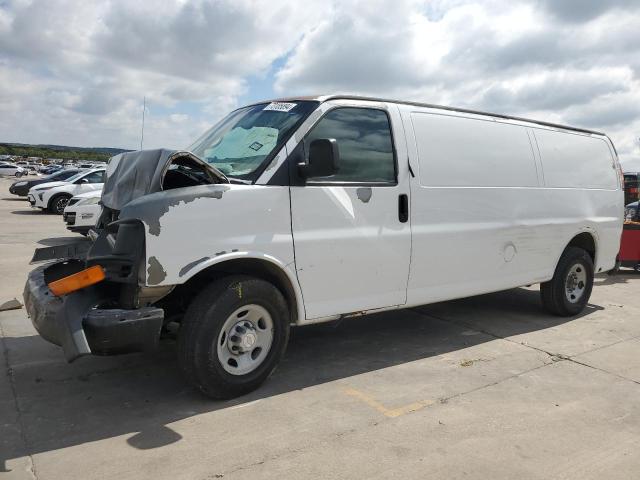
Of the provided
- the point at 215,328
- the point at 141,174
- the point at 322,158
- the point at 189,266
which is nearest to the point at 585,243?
the point at 322,158

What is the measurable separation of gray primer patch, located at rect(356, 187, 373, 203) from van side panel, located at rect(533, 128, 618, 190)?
263 cm

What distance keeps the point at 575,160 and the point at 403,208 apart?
9.92 feet

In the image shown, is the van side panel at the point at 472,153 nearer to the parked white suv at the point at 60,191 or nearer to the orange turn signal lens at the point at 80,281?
the orange turn signal lens at the point at 80,281

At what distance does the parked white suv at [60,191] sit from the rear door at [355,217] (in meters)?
15.9

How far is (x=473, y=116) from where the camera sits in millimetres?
5324

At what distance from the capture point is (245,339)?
3.80 metres

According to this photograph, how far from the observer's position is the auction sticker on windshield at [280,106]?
4281 mm

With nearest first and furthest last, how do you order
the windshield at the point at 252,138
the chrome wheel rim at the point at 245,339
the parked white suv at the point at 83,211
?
the chrome wheel rim at the point at 245,339 < the windshield at the point at 252,138 < the parked white suv at the point at 83,211

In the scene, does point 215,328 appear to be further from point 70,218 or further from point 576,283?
point 70,218

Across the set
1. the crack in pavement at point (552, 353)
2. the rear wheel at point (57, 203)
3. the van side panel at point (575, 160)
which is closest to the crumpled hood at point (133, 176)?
the crack in pavement at point (552, 353)

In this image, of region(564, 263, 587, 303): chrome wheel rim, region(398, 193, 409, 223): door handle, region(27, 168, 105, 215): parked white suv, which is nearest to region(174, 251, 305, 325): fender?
region(398, 193, 409, 223): door handle

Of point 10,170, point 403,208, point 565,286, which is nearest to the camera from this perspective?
point 403,208

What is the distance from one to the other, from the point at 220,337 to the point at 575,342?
3792mm

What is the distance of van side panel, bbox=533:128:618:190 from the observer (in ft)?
19.8
